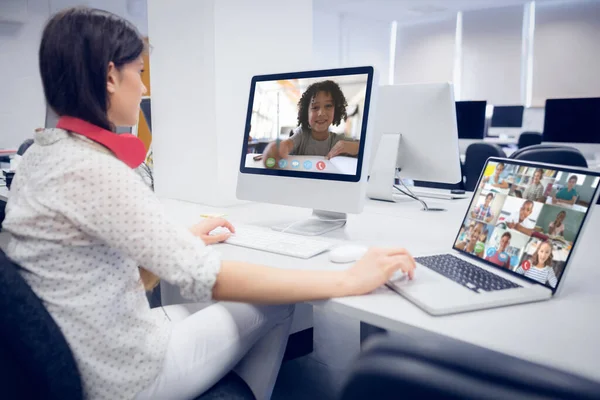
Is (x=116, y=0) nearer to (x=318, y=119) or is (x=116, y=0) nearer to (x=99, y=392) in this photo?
(x=318, y=119)

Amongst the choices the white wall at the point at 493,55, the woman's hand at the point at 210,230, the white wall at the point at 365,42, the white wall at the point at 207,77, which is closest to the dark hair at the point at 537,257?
the woman's hand at the point at 210,230

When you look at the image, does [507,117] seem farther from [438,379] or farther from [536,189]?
[438,379]

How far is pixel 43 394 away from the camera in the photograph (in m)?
0.75

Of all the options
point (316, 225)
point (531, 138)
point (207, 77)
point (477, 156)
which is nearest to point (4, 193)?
point (207, 77)

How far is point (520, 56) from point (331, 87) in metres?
7.22

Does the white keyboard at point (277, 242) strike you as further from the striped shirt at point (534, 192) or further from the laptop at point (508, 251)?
the striped shirt at point (534, 192)

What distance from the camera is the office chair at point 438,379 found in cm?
51

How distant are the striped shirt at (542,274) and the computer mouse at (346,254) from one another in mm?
346

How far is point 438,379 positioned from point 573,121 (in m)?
4.47

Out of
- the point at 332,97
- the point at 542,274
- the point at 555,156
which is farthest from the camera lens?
the point at 555,156

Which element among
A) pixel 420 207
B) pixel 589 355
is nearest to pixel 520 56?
pixel 420 207

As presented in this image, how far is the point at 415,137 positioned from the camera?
191cm

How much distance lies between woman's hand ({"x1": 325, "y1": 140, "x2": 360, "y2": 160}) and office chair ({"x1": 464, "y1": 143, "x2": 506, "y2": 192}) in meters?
2.74

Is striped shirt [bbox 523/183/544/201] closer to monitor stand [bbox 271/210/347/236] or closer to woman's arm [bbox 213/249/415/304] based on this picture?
woman's arm [bbox 213/249/415/304]
